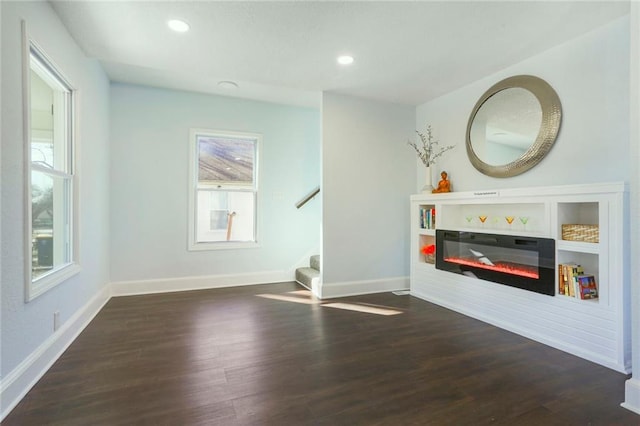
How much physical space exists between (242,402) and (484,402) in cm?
136

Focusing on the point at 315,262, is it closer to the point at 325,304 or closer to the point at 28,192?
the point at 325,304

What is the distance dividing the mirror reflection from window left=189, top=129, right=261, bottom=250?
2924 mm

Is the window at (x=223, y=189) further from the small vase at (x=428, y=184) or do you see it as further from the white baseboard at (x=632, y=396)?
the white baseboard at (x=632, y=396)

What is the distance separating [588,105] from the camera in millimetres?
2520

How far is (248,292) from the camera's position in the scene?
161 inches

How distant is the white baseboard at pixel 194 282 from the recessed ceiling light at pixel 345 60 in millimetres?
2973

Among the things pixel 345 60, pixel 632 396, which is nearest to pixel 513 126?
pixel 345 60

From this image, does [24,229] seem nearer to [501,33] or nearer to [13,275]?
[13,275]

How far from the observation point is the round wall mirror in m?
2.79

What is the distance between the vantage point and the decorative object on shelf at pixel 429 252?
12.6ft

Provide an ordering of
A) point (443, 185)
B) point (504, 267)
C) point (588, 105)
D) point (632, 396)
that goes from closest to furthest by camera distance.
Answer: point (632, 396), point (588, 105), point (504, 267), point (443, 185)

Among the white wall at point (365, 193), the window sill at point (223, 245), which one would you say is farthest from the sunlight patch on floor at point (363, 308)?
the window sill at point (223, 245)

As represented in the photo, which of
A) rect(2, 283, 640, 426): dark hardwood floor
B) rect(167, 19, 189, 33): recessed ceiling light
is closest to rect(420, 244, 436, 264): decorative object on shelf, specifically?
rect(2, 283, 640, 426): dark hardwood floor

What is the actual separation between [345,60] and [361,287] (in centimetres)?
263
